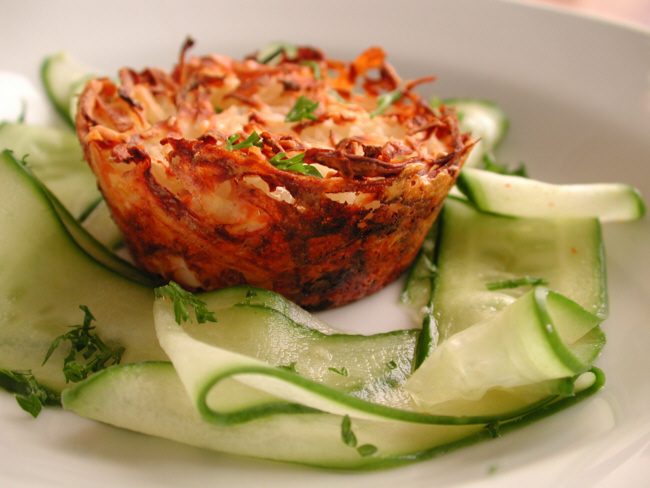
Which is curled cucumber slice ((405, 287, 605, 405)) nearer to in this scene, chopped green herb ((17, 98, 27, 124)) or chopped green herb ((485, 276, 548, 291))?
chopped green herb ((485, 276, 548, 291))

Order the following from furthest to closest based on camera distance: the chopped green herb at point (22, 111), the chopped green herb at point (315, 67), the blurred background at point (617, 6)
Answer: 1. the blurred background at point (617, 6)
2. the chopped green herb at point (22, 111)
3. the chopped green herb at point (315, 67)

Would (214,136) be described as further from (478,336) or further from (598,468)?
(598,468)

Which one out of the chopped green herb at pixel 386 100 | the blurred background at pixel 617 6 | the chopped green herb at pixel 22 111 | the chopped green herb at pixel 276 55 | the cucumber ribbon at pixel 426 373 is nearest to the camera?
the cucumber ribbon at pixel 426 373

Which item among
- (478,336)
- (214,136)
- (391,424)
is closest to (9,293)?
(214,136)

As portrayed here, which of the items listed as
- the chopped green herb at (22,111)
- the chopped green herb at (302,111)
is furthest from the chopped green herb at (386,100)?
the chopped green herb at (22,111)

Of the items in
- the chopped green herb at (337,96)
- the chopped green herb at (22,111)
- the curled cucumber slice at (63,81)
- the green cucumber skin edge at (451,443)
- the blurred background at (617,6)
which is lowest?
the green cucumber skin edge at (451,443)

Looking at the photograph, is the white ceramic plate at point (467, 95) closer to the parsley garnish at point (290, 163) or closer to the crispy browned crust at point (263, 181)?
the crispy browned crust at point (263, 181)

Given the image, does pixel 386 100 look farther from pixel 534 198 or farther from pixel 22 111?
pixel 22 111
